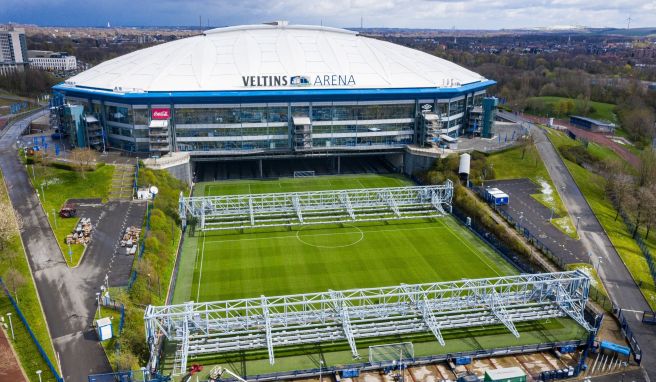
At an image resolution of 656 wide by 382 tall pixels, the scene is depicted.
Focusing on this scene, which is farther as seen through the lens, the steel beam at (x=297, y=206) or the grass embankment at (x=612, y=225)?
the steel beam at (x=297, y=206)

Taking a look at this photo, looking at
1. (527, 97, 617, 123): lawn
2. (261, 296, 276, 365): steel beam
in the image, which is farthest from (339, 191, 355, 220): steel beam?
(527, 97, 617, 123): lawn

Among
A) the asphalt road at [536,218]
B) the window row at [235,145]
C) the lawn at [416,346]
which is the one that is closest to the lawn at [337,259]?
the asphalt road at [536,218]

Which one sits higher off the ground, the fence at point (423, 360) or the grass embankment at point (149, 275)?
the grass embankment at point (149, 275)

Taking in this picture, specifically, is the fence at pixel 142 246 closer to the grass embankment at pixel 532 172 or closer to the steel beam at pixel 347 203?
the steel beam at pixel 347 203

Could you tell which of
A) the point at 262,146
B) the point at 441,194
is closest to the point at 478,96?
the point at 441,194

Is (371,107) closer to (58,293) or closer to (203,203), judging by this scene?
(203,203)

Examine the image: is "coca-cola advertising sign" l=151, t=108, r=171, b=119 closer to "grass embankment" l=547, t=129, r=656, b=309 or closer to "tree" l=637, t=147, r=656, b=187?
"grass embankment" l=547, t=129, r=656, b=309

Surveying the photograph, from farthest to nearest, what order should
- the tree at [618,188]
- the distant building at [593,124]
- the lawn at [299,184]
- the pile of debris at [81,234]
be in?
the distant building at [593,124] < the lawn at [299,184] < the tree at [618,188] < the pile of debris at [81,234]
